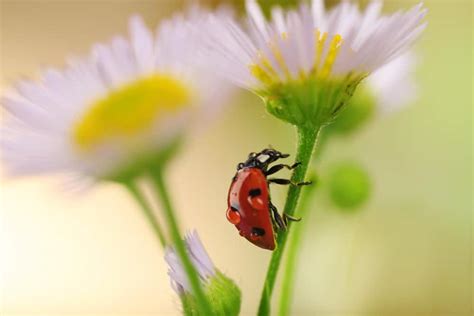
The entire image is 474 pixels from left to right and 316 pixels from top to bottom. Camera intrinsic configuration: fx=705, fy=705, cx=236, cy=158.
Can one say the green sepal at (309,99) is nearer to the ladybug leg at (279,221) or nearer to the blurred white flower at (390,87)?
the ladybug leg at (279,221)

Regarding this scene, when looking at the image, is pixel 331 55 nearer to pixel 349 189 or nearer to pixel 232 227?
pixel 349 189

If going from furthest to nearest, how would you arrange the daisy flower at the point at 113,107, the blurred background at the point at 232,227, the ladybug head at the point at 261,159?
1. the blurred background at the point at 232,227
2. the ladybug head at the point at 261,159
3. the daisy flower at the point at 113,107

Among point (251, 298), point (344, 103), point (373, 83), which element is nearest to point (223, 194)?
point (251, 298)

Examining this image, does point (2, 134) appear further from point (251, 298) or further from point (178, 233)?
point (251, 298)

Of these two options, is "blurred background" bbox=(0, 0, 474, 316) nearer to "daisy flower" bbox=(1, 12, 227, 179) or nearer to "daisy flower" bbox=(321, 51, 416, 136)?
"daisy flower" bbox=(321, 51, 416, 136)

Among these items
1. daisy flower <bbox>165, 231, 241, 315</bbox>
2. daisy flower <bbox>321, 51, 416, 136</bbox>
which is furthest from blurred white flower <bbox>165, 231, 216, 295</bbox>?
daisy flower <bbox>321, 51, 416, 136</bbox>

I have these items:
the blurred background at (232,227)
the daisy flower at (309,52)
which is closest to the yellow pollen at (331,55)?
the daisy flower at (309,52)

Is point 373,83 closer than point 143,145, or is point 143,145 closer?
point 143,145
